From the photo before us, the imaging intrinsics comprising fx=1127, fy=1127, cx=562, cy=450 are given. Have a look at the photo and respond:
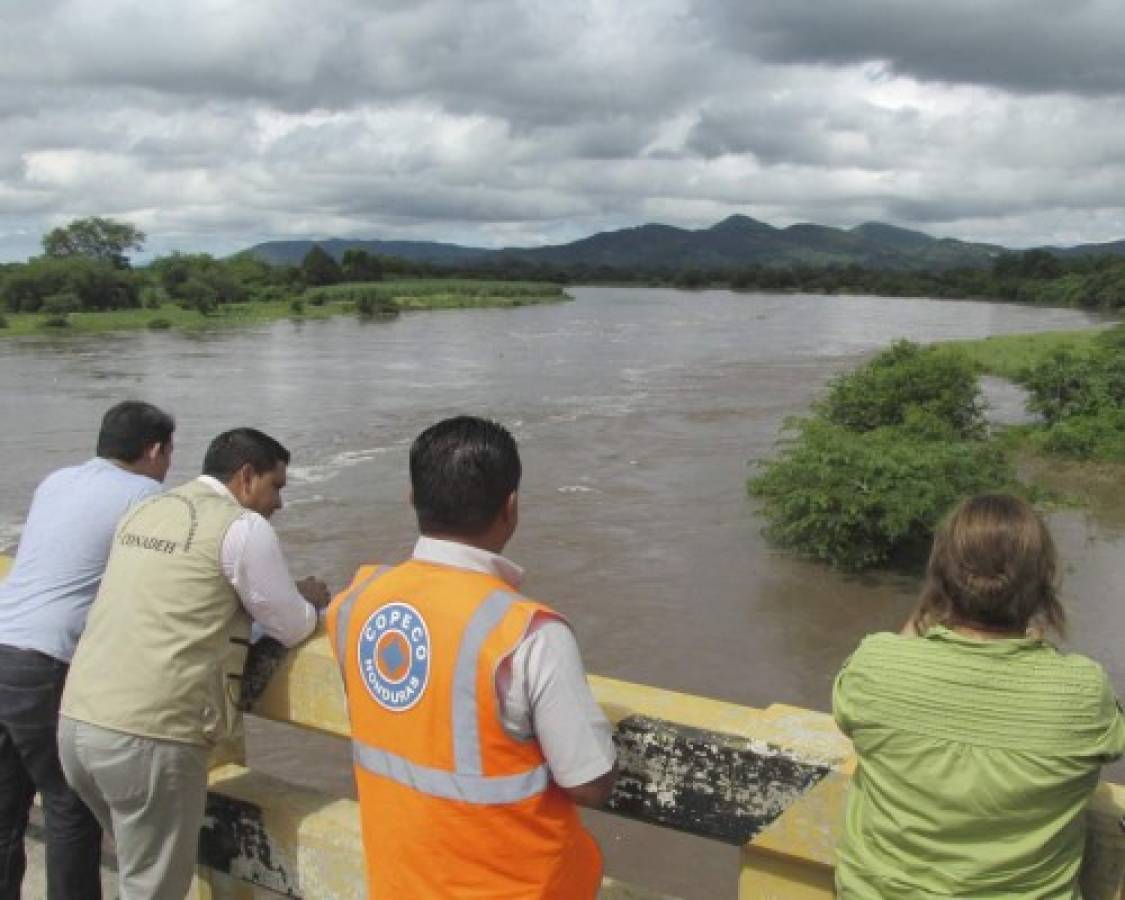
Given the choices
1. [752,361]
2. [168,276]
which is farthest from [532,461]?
[168,276]

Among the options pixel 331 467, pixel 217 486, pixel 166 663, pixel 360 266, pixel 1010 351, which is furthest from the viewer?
pixel 360 266

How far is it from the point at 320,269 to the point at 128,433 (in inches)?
4023

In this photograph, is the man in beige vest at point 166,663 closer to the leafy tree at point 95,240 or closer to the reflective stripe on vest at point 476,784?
the reflective stripe on vest at point 476,784

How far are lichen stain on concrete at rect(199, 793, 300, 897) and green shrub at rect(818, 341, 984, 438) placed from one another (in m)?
14.3


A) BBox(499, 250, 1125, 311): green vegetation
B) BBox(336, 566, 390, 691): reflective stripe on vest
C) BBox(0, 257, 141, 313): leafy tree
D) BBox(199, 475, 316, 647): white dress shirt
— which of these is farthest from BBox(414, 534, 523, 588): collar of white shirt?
BBox(499, 250, 1125, 311): green vegetation

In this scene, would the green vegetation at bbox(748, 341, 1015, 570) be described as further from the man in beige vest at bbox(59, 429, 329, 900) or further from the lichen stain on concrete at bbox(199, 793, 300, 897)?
the man in beige vest at bbox(59, 429, 329, 900)

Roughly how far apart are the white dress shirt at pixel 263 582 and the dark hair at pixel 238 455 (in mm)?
335

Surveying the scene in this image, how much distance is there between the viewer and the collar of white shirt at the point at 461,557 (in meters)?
2.12

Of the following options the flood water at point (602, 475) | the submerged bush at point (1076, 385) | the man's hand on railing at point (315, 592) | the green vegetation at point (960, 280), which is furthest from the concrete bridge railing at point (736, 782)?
the green vegetation at point (960, 280)

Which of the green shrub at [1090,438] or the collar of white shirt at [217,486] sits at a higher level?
the collar of white shirt at [217,486]

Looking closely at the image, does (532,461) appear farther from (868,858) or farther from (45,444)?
(868,858)

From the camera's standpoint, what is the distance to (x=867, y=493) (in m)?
11.5

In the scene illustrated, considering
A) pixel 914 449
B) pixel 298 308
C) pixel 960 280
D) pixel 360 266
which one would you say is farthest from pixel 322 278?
pixel 914 449

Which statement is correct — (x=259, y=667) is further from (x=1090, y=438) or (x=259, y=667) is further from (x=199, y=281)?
(x=199, y=281)
